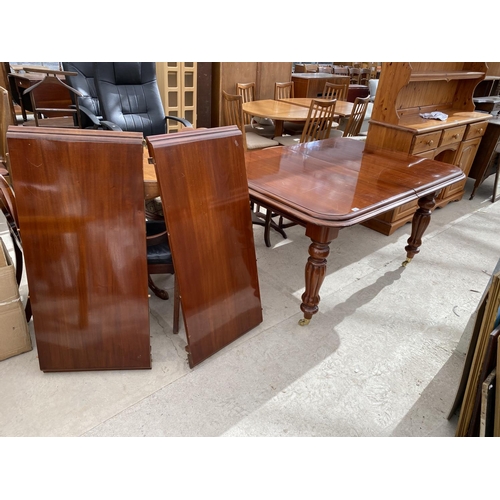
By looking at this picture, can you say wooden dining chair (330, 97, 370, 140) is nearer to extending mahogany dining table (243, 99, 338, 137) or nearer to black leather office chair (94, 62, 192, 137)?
extending mahogany dining table (243, 99, 338, 137)

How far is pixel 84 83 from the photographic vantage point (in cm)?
352

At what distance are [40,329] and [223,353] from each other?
32.0 inches

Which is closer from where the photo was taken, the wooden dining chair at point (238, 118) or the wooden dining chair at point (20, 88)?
the wooden dining chair at point (238, 118)

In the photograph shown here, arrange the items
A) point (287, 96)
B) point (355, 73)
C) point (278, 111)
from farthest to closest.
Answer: point (355, 73) → point (287, 96) → point (278, 111)

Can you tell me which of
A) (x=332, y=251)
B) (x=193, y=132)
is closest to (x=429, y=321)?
(x=332, y=251)

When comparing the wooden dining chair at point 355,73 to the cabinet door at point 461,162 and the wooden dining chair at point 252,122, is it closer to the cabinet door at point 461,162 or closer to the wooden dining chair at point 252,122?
the wooden dining chair at point 252,122

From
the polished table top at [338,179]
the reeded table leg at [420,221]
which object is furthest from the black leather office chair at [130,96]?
the reeded table leg at [420,221]

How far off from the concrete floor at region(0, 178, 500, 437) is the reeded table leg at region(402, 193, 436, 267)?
0.17 metres

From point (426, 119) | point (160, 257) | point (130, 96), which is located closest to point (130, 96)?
point (130, 96)

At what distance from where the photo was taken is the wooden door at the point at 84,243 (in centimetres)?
136

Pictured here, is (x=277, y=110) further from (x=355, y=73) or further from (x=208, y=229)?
(x=355, y=73)

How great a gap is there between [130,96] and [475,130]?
10.5 ft

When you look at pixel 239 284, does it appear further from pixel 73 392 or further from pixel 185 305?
pixel 73 392

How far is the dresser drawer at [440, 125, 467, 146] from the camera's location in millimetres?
3140
